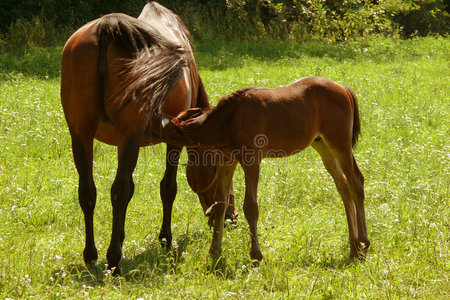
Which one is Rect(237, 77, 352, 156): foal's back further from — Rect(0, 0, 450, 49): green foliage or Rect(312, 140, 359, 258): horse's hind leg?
Rect(0, 0, 450, 49): green foliage

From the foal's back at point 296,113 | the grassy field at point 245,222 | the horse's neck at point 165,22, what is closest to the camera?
the grassy field at point 245,222

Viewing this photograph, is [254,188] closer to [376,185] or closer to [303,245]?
[303,245]

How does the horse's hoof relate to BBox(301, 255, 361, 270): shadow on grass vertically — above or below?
below

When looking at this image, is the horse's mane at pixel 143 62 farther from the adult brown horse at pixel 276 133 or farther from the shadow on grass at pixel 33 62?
the shadow on grass at pixel 33 62

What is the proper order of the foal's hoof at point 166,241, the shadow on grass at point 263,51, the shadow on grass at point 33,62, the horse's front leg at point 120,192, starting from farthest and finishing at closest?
the shadow on grass at point 263,51
the shadow on grass at point 33,62
the foal's hoof at point 166,241
the horse's front leg at point 120,192

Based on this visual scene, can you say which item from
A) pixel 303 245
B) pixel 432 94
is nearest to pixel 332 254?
pixel 303 245

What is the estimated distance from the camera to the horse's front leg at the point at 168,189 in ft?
17.6

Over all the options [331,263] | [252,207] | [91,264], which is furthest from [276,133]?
[91,264]

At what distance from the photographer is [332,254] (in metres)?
4.96

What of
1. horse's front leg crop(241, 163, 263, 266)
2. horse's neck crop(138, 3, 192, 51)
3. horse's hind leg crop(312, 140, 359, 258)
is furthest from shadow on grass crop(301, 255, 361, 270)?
horse's neck crop(138, 3, 192, 51)

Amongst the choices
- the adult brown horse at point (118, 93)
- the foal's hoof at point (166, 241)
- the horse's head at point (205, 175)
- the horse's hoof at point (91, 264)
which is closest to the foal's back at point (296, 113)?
the horse's head at point (205, 175)

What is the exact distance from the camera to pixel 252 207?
15.4ft

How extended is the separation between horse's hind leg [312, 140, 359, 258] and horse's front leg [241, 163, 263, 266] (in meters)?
0.85

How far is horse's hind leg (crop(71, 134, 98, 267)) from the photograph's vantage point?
467 cm
